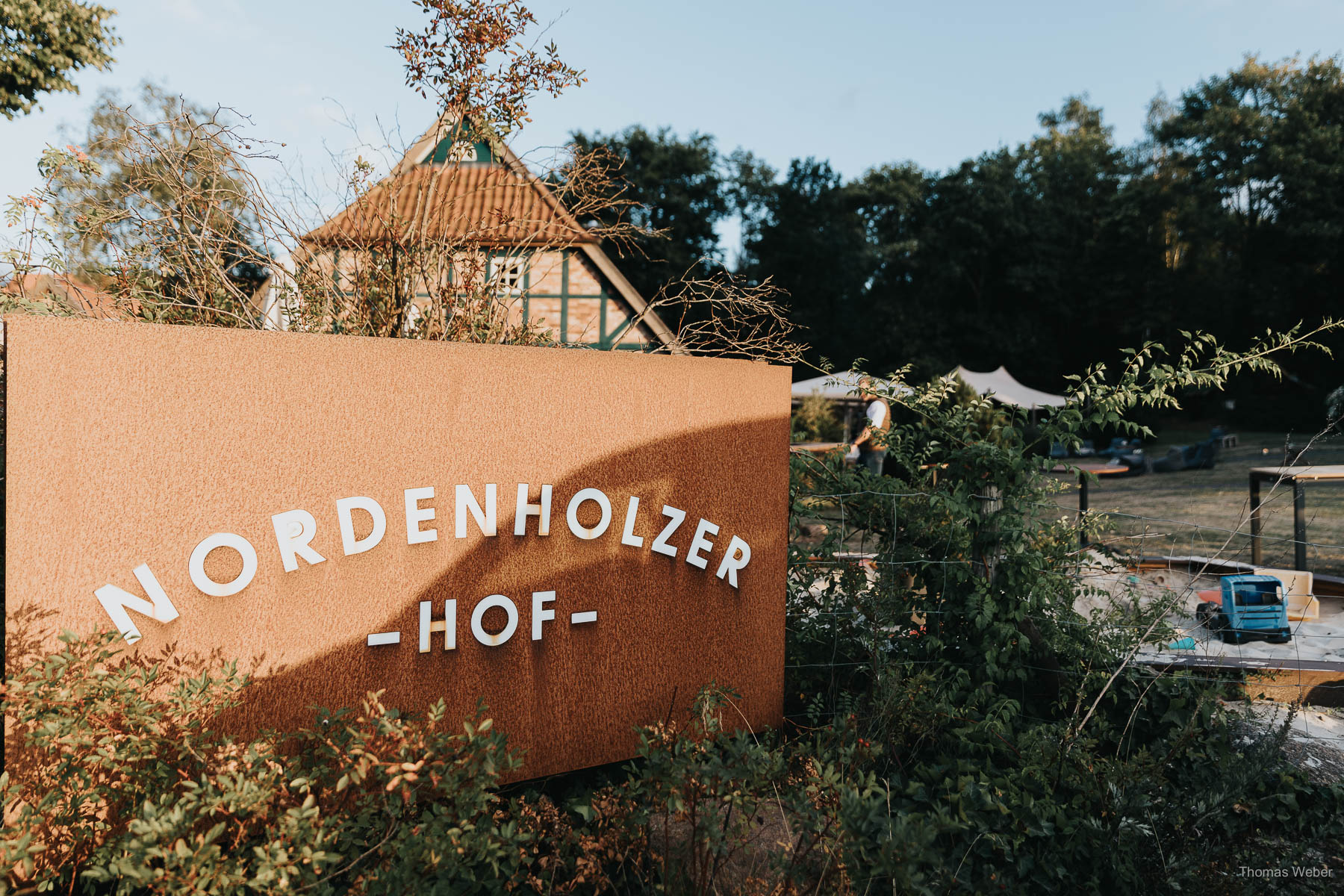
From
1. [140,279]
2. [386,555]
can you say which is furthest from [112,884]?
[140,279]

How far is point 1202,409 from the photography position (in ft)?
99.3

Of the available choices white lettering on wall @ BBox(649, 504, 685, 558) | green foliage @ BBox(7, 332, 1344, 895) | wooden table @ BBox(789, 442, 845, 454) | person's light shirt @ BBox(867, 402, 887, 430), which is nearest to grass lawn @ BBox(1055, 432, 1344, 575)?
green foliage @ BBox(7, 332, 1344, 895)

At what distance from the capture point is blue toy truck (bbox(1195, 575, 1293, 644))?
442 centimetres

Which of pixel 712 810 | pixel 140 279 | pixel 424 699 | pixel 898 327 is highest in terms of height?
pixel 898 327

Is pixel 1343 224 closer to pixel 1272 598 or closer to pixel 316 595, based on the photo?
pixel 1272 598

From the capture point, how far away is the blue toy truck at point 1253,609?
14.5 ft

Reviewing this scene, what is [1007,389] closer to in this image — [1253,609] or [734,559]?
[1253,609]

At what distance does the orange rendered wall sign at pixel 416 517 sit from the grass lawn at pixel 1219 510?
2042mm

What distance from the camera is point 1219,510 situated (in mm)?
10914

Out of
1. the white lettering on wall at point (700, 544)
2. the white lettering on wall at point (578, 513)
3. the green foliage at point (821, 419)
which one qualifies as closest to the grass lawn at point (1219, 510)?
the white lettering on wall at point (700, 544)

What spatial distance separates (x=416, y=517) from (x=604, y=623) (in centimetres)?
75

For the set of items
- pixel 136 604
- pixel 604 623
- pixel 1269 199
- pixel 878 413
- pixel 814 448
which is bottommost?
pixel 604 623

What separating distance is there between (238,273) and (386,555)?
2028 millimetres

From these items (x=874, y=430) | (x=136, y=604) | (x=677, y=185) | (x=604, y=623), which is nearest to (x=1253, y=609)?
(x=874, y=430)
